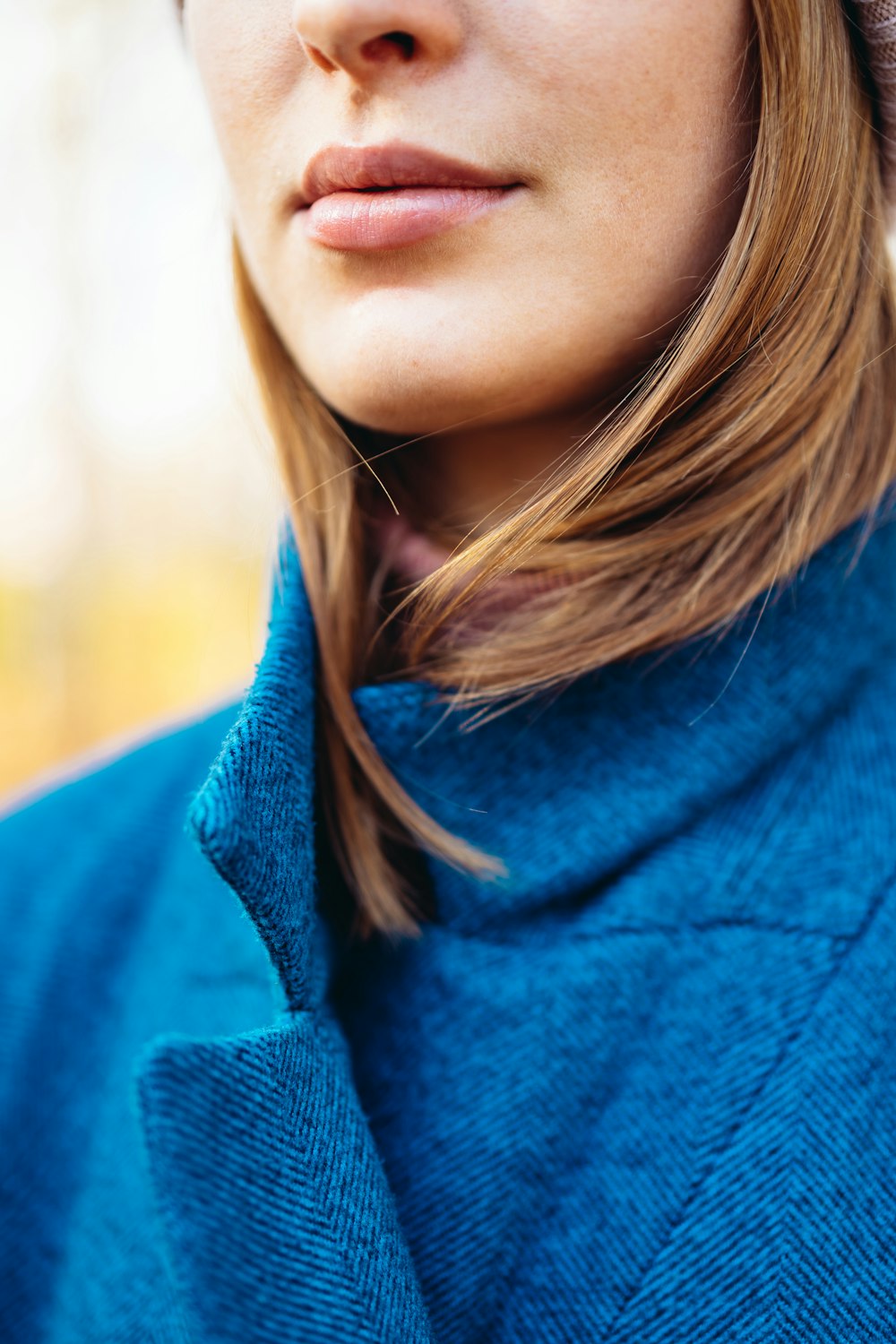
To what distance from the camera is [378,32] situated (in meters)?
0.66

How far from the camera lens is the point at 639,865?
2.69 ft

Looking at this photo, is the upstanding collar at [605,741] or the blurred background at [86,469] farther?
the blurred background at [86,469]

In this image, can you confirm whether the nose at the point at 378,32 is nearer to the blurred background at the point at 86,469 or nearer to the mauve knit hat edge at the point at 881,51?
the mauve knit hat edge at the point at 881,51

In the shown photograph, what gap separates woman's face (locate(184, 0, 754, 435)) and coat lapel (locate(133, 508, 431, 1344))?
0.32 meters

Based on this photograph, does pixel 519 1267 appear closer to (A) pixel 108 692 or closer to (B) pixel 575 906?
(B) pixel 575 906

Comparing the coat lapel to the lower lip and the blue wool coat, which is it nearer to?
the blue wool coat

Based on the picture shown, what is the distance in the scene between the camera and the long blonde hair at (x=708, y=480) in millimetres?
749

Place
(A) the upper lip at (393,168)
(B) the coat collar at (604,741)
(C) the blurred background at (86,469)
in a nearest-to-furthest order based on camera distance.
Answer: (A) the upper lip at (393,168), (B) the coat collar at (604,741), (C) the blurred background at (86,469)

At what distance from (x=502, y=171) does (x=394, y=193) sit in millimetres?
84

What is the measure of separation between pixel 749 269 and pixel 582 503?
0.21 meters

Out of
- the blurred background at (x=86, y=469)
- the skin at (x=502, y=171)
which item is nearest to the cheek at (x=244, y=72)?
the skin at (x=502, y=171)

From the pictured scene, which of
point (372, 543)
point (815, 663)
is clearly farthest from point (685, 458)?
point (372, 543)

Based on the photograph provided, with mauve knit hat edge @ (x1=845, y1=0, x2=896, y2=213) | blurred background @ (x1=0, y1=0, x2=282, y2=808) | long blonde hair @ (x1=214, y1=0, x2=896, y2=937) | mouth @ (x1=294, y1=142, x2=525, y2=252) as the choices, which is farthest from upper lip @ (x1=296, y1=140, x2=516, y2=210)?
blurred background @ (x1=0, y1=0, x2=282, y2=808)

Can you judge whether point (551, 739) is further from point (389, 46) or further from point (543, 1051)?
point (389, 46)
